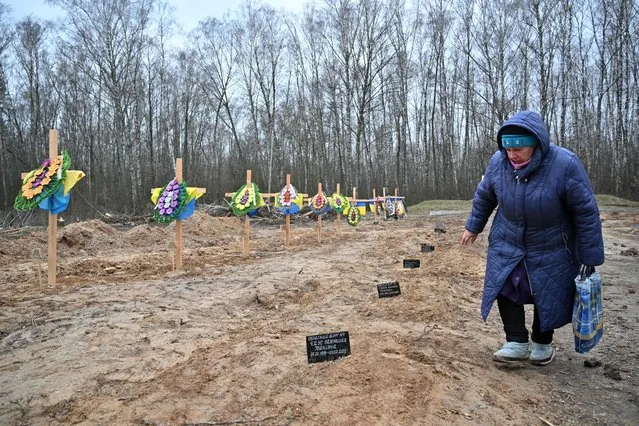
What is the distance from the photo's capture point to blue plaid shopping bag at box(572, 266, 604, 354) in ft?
8.63

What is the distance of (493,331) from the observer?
3904mm

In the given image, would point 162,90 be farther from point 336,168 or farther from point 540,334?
point 540,334

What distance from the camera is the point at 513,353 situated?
2.93 m

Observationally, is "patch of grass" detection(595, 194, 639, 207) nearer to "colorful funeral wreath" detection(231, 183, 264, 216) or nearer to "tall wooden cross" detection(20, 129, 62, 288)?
"colorful funeral wreath" detection(231, 183, 264, 216)

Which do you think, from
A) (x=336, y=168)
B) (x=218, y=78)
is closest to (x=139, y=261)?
(x=218, y=78)

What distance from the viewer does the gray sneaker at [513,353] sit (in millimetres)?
2928

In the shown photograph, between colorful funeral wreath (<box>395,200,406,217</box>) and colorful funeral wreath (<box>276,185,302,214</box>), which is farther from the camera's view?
colorful funeral wreath (<box>395,200,406,217</box>)

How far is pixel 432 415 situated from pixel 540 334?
4.21 ft

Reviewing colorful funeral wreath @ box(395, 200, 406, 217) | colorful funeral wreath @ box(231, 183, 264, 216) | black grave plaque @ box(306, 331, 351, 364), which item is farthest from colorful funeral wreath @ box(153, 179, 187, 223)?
colorful funeral wreath @ box(395, 200, 406, 217)

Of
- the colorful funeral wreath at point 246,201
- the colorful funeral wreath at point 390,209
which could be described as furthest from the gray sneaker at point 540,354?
the colorful funeral wreath at point 390,209

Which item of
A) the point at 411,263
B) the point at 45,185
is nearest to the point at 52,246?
the point at 45,185

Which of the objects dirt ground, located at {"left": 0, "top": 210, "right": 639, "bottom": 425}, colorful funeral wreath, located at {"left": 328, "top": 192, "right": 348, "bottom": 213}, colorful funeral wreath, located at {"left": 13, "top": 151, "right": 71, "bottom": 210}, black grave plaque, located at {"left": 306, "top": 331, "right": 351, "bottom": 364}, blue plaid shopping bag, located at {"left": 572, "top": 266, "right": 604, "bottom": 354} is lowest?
dirt ground, located at {"left": 0, "top": 210, "right": 639, "bottom": 425}

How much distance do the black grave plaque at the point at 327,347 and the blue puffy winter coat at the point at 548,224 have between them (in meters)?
1.08

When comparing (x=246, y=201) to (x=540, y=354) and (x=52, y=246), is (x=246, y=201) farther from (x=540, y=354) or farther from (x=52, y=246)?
(x=540, y=354)
